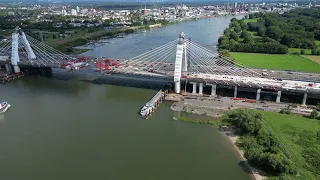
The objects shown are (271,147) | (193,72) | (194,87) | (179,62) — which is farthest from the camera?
(193,72)

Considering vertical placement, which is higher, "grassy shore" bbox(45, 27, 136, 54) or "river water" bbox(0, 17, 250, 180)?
"grassy shore" bbox(45, 27, 136, 54)

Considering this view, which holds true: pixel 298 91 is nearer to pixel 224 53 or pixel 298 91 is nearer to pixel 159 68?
pixel 159 68

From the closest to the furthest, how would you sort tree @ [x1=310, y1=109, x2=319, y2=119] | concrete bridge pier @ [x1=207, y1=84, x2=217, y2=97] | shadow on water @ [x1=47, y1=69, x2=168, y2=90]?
tree @ [x1=310, y1=109, x2=319, y2=119] → concrete bridge pier @ [x1=207, y1=84, x2=217, y2=97] → shadow on water @ [x1=47, y1=69, x2=168, y2=90]

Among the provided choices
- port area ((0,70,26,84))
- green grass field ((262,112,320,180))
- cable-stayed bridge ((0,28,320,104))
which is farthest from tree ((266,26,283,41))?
port area ((0,70,26,84))

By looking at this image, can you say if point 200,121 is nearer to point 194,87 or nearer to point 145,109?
point 145,109

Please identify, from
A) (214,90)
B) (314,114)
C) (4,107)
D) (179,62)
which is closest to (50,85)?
(4,107)

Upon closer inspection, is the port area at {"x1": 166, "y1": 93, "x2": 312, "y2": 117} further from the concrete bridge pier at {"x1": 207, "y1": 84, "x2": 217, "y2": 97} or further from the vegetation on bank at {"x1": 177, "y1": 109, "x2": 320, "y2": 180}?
the vegetation on bank at {"x1": 177, "y1": 109, "x2": 320, "y2": 180}
